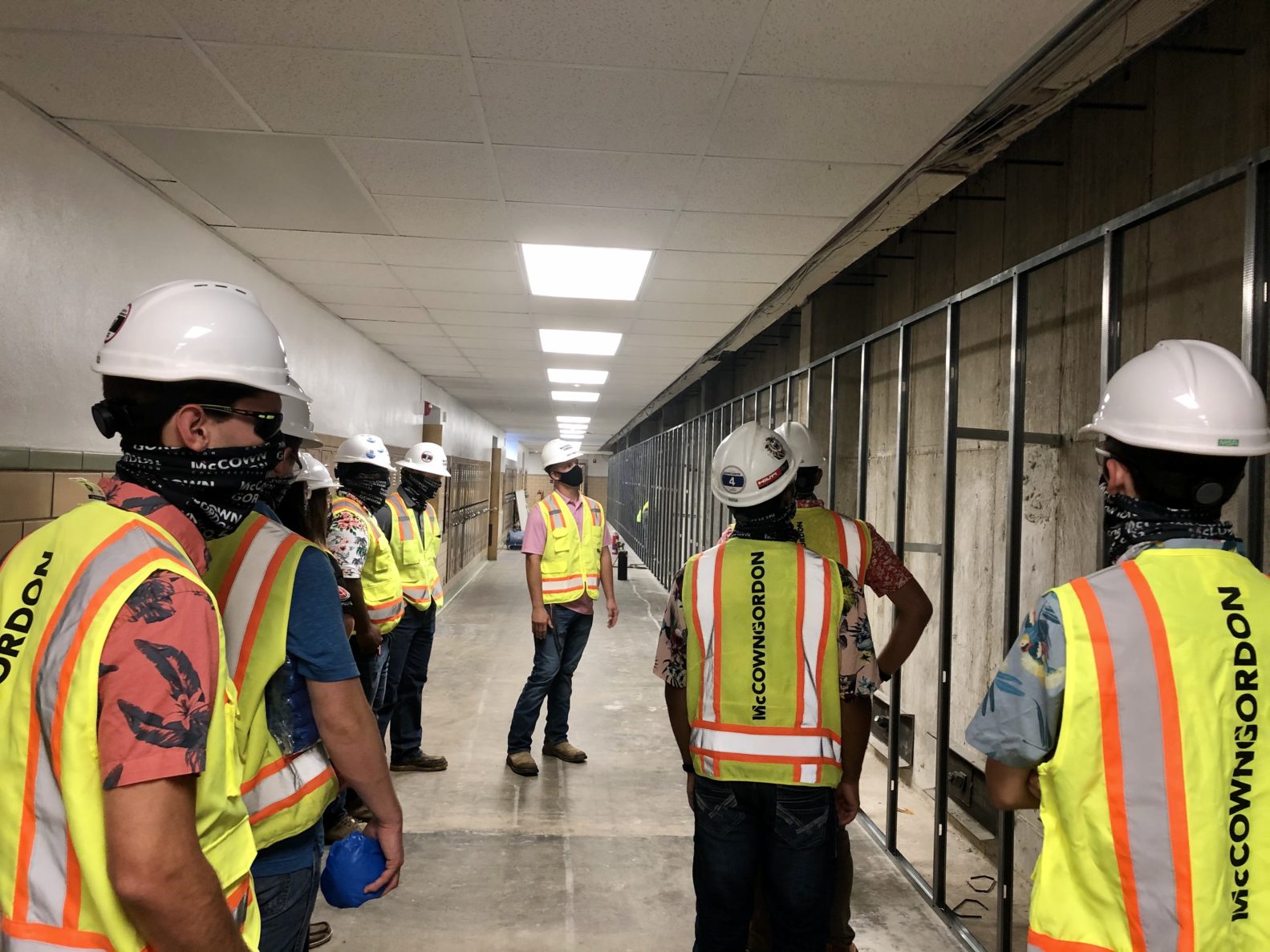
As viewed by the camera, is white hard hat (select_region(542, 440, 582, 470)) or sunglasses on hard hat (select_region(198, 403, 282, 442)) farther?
white hard hat (select_region(542, 440, 582, 470))

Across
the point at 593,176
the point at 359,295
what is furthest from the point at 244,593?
the point at 359,295

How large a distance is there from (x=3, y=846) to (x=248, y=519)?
2.09ft

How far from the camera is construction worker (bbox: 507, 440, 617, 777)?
156 inches

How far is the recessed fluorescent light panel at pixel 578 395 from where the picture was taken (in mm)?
11008

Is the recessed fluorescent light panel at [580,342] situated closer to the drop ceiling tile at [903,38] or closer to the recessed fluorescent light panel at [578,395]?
the recessed fluorescent light panel at [578,395]

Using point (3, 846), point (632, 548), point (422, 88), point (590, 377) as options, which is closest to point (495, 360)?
point (590, 377)

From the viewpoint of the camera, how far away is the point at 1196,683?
115 cm

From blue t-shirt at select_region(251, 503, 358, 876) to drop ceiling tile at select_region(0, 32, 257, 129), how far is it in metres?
1.74

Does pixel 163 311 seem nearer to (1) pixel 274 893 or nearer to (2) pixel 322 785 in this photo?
(2) pixel 322 785

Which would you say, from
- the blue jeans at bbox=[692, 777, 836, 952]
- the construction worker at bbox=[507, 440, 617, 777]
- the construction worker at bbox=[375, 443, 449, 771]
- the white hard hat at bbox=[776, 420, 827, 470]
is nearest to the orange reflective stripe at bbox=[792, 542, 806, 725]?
the blue jeans at bbox=[692, 777, 836, 952]

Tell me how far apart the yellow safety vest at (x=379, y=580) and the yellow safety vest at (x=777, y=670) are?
2.04 meters

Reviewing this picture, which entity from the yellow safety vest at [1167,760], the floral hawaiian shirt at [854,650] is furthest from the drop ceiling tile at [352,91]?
the yellow safety vest at [1167,760]

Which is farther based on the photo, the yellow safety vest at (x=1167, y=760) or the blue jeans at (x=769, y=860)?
the blue jeans at (x=769, y=860)

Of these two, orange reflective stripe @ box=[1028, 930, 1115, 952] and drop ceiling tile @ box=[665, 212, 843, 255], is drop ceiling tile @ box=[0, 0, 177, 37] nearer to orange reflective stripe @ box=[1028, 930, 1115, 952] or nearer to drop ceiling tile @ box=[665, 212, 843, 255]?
drop ceiling tile @ box=[665, 212, 843, 255]
